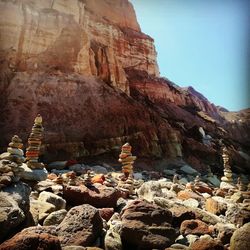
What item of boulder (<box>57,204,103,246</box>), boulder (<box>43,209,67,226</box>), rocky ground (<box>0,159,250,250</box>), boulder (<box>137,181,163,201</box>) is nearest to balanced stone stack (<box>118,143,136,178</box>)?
boulder (<box>137,181,163,201</box>)

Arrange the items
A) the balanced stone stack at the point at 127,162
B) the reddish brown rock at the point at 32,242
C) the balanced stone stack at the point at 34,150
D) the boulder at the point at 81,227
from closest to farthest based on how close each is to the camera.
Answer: the reddish brown rock at the point at 32,242, the boulder at the point at 81,227, the balanced stone stack at the point at 34,150, the balanced stone stack at the point at 127,162

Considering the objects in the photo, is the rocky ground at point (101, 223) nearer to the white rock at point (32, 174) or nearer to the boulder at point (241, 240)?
the boulder at point (241, 240)

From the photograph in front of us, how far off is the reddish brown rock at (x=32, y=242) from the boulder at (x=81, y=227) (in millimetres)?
598

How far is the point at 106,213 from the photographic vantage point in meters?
5.55

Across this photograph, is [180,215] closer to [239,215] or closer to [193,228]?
[193,228]

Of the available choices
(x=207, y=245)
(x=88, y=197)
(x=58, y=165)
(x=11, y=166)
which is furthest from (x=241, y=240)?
(x=58, y=165)

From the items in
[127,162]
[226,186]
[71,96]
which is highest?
[71,96]

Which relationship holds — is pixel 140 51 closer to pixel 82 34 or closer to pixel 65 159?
pixel 82 34

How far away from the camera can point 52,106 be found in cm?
2122

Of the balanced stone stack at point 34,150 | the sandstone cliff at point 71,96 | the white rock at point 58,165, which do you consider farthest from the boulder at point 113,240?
the sandstone cliff at point 71,96

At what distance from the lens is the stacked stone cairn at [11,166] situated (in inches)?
192

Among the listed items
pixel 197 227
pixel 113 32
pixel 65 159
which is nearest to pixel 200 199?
pixel 197 227

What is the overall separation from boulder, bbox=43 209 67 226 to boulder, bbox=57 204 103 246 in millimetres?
447

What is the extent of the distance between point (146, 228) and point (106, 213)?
1.32 m
